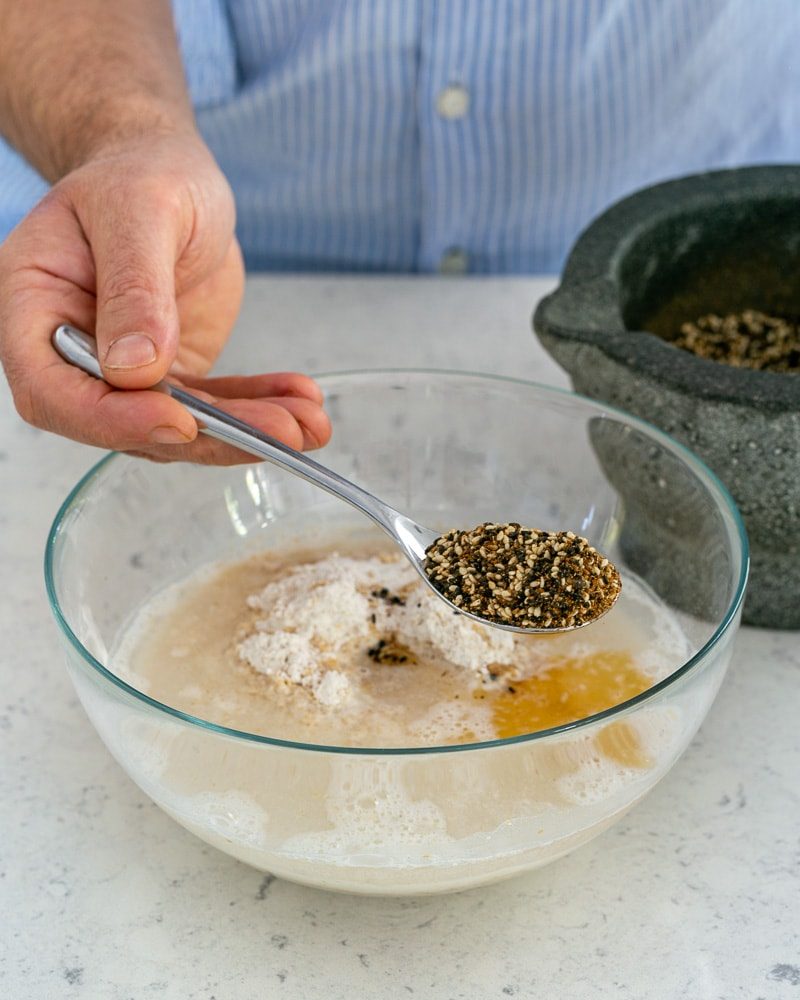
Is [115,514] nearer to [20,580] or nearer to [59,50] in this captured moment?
[20,580]

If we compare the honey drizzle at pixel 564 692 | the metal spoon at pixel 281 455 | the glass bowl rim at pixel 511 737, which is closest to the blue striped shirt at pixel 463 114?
the glass bowl rim at pixel 511 737

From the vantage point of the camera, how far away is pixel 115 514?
3.07 feet

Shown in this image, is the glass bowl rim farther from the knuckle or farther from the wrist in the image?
the wrist

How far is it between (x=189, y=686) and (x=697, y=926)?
0.38 meters

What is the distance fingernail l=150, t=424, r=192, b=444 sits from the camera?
2.68 feet

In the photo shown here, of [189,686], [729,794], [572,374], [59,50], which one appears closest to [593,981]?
[729,794]

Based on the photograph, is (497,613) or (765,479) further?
(765,479)

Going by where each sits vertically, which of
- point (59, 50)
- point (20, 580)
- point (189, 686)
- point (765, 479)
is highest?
point (59, 50)

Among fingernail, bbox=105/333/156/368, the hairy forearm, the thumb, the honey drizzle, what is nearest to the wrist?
the hairy forearm

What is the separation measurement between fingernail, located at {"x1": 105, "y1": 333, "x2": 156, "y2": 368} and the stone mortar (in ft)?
1.10

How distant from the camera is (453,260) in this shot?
1.58 meters

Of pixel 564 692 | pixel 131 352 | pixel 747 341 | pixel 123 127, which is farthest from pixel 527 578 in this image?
pixel 123 127

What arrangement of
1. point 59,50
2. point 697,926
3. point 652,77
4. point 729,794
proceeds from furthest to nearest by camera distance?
point 652,77, point 59,50, point 729,794, point 697,926

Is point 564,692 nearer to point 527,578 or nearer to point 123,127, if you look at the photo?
point 527,578
